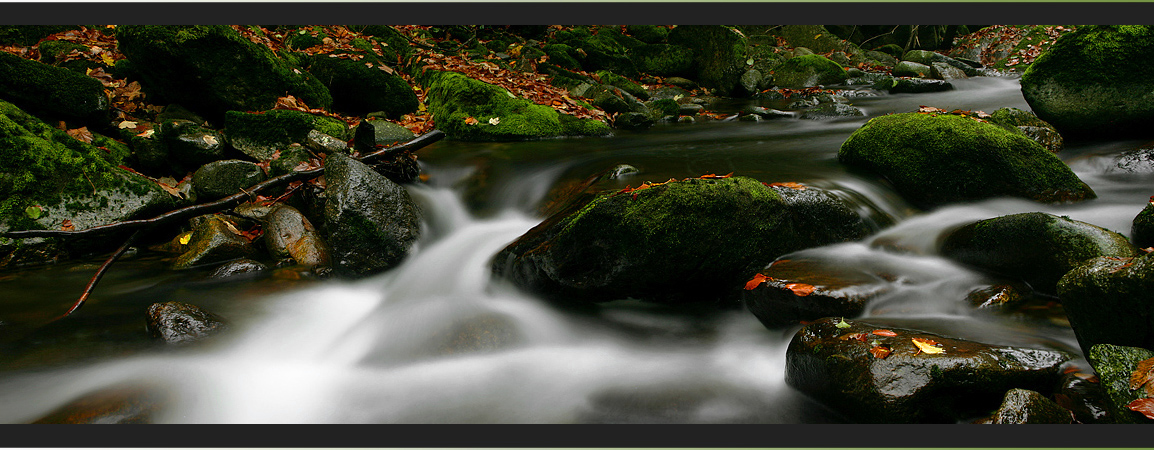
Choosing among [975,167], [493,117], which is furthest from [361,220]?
[975,167]

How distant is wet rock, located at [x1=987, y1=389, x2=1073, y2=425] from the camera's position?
220cm

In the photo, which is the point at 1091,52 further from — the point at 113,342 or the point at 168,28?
the point at 168,28

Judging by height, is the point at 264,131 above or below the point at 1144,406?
above

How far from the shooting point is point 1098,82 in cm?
621

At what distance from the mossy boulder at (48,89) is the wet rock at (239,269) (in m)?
3.04

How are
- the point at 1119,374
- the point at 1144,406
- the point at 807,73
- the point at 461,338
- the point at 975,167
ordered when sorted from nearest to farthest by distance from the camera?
the point at 1144,406 < the point at 1119,374 < the point at 461,338 < the point at 975,167 < the point at 807,73

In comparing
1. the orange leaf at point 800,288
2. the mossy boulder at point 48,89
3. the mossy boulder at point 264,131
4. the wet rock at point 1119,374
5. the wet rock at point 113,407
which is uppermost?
the mossy boulder at point 48,89

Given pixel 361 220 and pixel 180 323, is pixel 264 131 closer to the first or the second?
pixel 361 220

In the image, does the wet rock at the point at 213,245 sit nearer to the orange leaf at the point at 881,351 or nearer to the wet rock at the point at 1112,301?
the orange leaf at the point at 881,351

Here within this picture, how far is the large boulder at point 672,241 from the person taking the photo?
385 centimetres

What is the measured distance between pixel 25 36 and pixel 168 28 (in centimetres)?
294

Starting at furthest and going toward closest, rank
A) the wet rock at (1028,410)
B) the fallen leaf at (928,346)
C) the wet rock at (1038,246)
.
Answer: the wet rock at (1038,246)
the fallen leaf at (928,346)
the wet rock at (1028,410)

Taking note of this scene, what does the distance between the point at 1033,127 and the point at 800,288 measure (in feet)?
18.2

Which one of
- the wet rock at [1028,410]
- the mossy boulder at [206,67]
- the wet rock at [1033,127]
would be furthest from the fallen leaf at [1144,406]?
the mossy boulder at [206,67]
